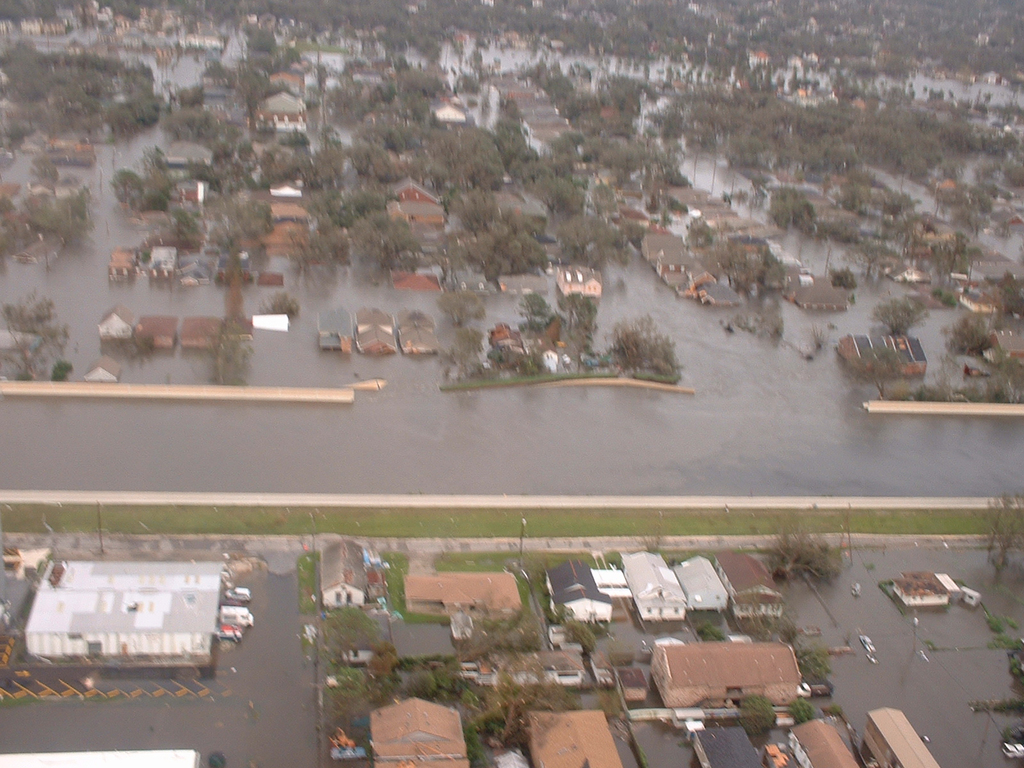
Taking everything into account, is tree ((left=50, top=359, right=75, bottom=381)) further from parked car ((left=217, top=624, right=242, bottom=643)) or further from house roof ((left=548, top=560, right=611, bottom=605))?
house roof ((left=548, top=560, right=611, bottom=605))

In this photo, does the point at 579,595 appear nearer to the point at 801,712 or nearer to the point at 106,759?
the point at 801,712

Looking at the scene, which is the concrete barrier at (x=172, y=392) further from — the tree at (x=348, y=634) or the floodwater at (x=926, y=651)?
the floodwater at (x=926, y=651)

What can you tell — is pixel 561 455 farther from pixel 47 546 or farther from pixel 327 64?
pixel 327 64

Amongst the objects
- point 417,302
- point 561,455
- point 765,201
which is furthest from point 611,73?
point 561,455

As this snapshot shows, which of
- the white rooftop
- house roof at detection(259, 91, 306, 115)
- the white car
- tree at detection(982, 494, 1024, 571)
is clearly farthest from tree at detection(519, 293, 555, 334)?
house roof at detection(259, 91, 306, 115)

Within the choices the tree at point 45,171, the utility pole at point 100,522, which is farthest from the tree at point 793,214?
the utility pole at point 100,522
